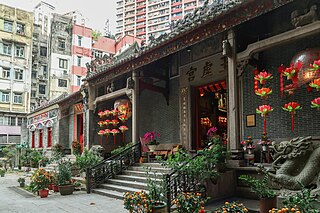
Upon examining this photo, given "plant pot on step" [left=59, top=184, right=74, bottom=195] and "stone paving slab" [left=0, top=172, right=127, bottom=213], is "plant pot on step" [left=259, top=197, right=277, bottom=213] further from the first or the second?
"plant pot on step" [left=59, top=184, right=74, bottom=195]

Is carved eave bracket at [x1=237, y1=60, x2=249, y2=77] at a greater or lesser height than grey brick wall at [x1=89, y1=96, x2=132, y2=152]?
greater

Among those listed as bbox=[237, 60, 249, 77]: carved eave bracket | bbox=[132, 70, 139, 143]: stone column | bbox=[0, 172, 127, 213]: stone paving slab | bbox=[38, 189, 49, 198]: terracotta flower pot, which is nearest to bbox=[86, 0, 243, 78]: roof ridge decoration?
bbox=[132, 70, 139, 143]: stone column

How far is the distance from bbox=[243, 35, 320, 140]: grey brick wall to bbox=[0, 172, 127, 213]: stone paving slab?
440cm

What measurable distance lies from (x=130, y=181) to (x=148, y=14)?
72115 millimetres

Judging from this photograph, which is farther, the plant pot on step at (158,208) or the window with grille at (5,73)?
the window with grille at (5,73)

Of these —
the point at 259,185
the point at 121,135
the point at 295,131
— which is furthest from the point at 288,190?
the point at 121,135

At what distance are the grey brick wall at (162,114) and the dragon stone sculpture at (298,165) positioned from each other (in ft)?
20.3

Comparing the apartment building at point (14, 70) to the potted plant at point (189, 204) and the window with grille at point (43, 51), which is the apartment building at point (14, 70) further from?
the potted plant at point (189, 204)

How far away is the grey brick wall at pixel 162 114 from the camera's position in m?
11.5

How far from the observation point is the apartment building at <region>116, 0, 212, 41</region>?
71.2 meters

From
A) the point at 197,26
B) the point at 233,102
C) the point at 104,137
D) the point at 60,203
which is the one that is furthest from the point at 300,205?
the point at 104,137

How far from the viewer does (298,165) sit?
5.14 m

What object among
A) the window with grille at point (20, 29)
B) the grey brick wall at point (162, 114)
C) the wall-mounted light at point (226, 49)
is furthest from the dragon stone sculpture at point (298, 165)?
the window with grille at point (20, 29)

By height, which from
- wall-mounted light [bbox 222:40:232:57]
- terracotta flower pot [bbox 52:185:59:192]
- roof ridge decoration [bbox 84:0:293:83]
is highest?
roof ridge decoration [bbox 84:0:293:83]
